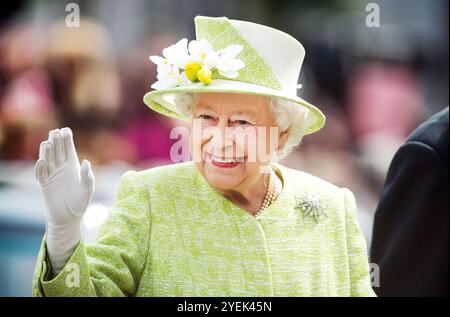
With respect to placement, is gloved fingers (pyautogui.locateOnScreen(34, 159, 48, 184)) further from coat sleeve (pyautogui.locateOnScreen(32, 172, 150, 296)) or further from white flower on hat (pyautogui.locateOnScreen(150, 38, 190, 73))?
white flower on hat (pyautogui.locateOnScreen(150, 38, 190, 73))

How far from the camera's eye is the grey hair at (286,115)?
2.51 meters

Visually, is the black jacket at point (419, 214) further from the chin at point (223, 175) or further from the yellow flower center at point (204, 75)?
the yellow flower center at point (204, 75)

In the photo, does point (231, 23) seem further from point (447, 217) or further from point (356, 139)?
point (356, 139)

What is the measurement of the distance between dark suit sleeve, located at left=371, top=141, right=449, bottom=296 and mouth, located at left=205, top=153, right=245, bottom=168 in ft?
1.51

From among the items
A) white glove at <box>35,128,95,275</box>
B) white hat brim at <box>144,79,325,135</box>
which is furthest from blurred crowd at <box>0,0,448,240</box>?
white glove at <box>35,128,95,275</box>

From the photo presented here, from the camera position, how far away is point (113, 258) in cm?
232

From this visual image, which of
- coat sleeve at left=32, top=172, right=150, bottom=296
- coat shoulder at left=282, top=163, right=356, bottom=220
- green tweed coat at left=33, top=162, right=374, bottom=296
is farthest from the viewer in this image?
coat shoulder at left=282, top=163, right=356, bottom=220

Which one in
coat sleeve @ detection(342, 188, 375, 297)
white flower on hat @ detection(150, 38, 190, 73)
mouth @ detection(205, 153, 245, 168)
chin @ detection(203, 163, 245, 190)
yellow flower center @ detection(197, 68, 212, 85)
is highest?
white flower on hat @ detection(150, 38, 190, 73)

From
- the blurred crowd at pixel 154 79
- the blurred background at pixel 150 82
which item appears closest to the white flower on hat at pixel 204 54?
the blurred background at pixel 150 82

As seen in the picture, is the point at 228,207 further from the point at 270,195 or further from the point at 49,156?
the point at 49,156

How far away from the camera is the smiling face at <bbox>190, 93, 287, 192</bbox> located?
7.85ft

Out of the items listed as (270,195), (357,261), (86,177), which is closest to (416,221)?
(357,261)

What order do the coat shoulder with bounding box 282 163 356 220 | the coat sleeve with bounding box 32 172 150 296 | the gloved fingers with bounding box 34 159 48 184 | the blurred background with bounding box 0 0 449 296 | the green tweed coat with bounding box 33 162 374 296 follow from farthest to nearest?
the blurred background with bounding box 0 0 449 296, the coat shoulder with bounding box 282 163 356 220, the green tweed coat with bounding box 33 162 374 296, the coat sleeve with bounding box 32 172 150 296, the gloved fingers with bounding box 34 159 48 184

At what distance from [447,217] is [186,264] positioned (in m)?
0.75
